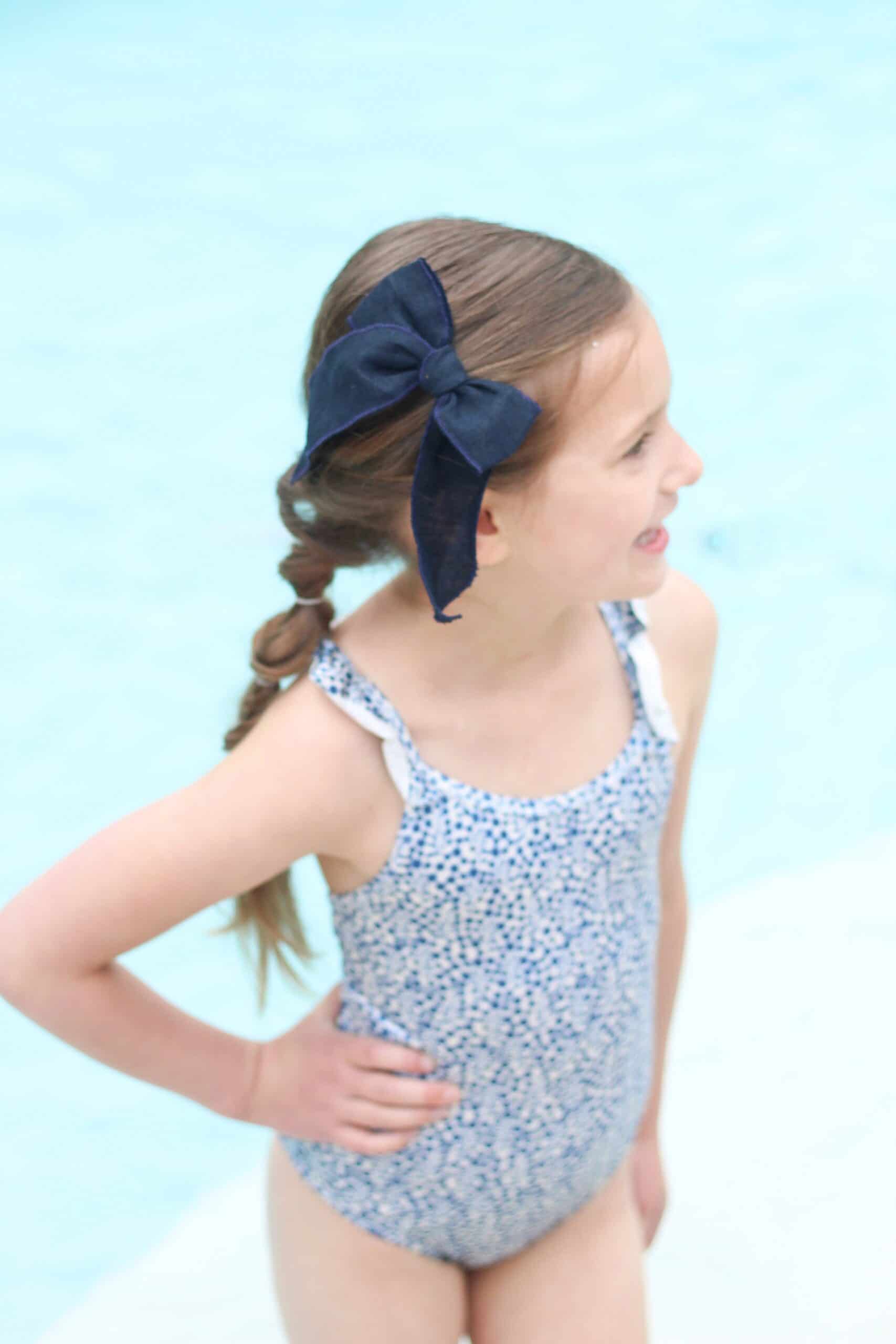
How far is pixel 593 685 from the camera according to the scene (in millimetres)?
1380

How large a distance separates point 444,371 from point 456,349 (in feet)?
0.08

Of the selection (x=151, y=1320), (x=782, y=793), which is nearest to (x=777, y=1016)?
(x=782, y=793)

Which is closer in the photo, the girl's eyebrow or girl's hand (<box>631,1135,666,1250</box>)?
the girl's eyebrow

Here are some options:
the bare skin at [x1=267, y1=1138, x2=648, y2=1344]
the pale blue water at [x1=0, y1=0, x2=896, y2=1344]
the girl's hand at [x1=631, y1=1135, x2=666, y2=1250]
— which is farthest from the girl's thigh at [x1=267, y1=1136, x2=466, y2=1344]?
the pale blue water at [x1=0, y1=0, x2=896, y2=1344]

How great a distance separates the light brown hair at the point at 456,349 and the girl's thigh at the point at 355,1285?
541 mm

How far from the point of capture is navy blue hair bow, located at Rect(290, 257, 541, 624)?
1088 mm

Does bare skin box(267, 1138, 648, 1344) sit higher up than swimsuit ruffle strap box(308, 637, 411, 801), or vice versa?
swimsuit ruffle strap box(308, 637, 411, 801)

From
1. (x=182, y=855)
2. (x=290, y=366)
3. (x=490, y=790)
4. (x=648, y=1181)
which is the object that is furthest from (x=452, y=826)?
(x=290, y=366)

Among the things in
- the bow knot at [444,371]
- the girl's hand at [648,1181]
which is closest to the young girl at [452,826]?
the bow knot at [444,371]

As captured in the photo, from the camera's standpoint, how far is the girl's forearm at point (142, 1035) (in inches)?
51.5

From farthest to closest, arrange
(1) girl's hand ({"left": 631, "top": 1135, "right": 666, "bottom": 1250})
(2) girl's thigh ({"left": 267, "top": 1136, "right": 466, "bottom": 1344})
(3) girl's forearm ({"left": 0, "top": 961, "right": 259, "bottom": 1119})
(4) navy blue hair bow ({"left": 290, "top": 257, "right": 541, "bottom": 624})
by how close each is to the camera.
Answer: (1) girl's hand ({"left": 631, "top": 1135, "right": 666, "bottom": 1250})
(2) girl's thigh ({"left": 267, "top": 1136, "right": 466, "bottom": 1344})
(3) girl's forearm ({"left": 0, "top": 961, "right": 259, "bottom": 1119})
(4) navy blue hair bow ({"left": 290, "top": 257, "right": 541, "bottom": 624})

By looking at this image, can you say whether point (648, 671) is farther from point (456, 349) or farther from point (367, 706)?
point (456, 349)

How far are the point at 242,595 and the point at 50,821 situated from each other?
700 mm

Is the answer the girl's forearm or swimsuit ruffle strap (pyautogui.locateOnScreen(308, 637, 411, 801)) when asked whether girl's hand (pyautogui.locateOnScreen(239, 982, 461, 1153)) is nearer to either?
the girl's forearm
